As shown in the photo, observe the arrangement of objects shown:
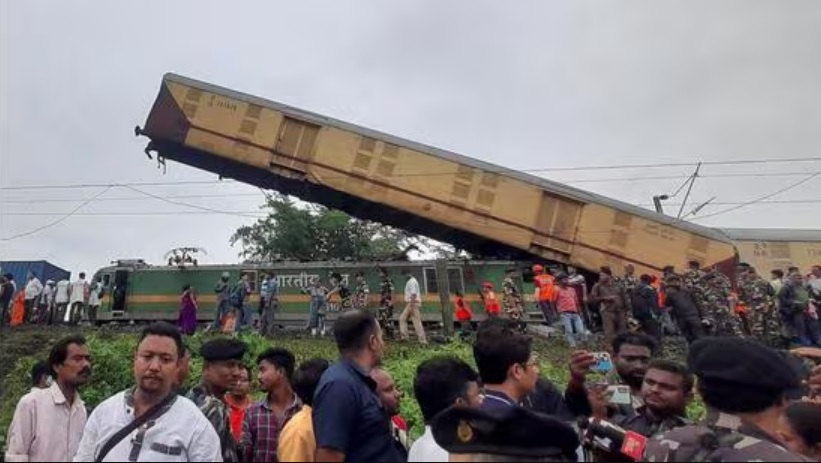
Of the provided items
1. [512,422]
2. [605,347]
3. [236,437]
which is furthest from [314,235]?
[512,422]

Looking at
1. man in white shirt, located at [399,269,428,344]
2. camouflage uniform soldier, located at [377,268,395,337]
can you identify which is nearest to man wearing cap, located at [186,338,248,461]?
man in white shirt, located at [399,269,428,344]

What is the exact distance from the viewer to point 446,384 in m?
3.05

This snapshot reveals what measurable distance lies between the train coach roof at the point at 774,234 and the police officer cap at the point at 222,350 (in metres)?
16.7

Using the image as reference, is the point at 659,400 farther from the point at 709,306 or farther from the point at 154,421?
the point at 709,306

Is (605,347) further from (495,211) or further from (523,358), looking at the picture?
(523,358)

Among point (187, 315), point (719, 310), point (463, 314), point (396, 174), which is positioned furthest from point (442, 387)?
point (396, 174)

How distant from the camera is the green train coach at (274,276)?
16.7 m

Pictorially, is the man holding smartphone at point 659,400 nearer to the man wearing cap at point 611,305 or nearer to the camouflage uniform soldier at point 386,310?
the man wearing cap at point 611,305

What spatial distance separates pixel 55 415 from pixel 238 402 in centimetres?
129

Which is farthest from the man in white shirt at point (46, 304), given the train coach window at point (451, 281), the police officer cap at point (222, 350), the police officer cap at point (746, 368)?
the police officer cap at point (746, 368)

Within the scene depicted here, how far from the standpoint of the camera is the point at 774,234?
58.1 feet

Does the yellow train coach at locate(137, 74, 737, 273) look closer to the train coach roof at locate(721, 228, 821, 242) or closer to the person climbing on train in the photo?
the train coach roof at locate(721, 228, 821, 242)

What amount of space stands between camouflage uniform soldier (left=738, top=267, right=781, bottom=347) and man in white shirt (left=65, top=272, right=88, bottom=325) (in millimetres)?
15571

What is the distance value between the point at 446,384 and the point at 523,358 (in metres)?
0.39
